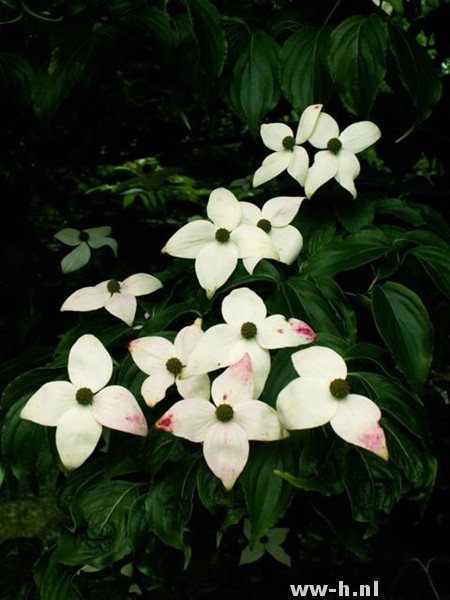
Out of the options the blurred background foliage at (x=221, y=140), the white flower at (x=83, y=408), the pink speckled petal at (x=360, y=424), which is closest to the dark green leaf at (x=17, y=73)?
the blurred background foliage at (x=221, y=140)

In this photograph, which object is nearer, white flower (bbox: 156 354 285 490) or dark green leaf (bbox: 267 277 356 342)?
white flower (bbox: 156 354 285 490)

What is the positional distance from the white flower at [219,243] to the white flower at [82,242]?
14.7 inches

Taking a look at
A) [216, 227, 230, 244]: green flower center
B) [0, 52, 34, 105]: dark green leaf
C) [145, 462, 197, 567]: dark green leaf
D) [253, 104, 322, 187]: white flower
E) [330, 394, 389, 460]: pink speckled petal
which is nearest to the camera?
[330, 394, 389, 460]: pink speckled petal

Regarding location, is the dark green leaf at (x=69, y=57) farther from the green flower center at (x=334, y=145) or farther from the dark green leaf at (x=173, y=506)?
the dark green leaf at (x=173, y=506)

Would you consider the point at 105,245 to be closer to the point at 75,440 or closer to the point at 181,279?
the point at 181,279

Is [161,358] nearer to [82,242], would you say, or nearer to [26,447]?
[26,447]

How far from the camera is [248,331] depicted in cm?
78

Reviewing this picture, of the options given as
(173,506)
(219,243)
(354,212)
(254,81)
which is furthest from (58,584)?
(254,81)

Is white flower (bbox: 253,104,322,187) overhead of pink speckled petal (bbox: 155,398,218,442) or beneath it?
overhead

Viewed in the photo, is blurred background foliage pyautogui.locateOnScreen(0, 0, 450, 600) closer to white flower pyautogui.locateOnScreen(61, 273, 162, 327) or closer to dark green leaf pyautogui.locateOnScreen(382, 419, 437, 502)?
dark green leaf pyautogui.locateOnScreen(382, 419, 437, 502)

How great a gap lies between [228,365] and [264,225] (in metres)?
0.24

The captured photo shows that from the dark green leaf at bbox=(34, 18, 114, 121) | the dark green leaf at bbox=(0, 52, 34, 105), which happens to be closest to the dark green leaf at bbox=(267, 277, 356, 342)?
the dark green leaf at bbox=(34, 18, 114, 121)

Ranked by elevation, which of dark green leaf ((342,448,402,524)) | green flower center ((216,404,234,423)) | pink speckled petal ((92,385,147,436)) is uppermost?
green flower center ((216,404,234,423))

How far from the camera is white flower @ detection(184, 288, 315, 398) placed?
769mm
